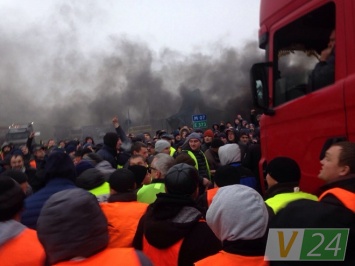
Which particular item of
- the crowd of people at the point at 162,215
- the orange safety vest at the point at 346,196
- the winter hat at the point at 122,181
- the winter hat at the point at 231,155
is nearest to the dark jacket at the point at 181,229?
the crowd of people at the point at 162,215

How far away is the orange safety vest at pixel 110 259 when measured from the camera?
64.6 inches

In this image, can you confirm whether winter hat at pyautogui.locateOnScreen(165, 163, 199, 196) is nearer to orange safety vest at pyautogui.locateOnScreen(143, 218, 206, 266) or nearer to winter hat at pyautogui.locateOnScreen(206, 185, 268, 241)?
orange safety vest at pyautogui.locateOnScreen(143, 218, 206, 266)

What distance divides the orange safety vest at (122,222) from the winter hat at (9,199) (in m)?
0.60

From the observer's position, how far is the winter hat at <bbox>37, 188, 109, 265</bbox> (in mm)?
1646

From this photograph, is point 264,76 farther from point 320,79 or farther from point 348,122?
point 348,122

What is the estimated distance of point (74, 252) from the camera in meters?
1.65

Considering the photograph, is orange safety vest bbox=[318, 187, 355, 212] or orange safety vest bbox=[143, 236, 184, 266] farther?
orange safety vest bbox=[143, 236, 184, 266]

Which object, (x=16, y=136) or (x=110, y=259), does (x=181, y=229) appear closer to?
(x=110, y=259)

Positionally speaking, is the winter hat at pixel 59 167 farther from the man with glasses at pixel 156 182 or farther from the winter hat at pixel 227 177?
the winter hat at pixel 227 177

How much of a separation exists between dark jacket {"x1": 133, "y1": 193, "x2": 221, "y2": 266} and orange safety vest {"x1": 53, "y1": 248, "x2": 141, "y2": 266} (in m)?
0.70

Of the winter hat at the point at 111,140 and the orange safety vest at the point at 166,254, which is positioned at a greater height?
the winter hat at the point at 111,140

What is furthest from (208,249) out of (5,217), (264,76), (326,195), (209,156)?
(209,156)

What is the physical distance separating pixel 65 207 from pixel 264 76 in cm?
271

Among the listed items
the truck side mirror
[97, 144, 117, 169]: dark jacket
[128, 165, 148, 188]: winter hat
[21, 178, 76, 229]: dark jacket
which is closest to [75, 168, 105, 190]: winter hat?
[128, 165, 148, 188]: winter hat
